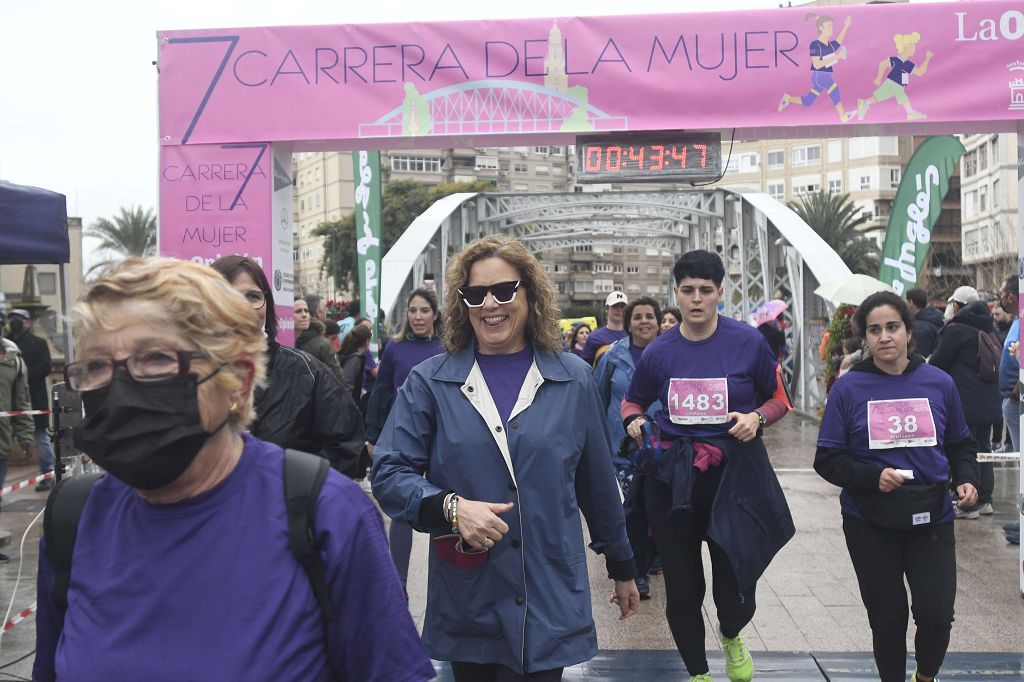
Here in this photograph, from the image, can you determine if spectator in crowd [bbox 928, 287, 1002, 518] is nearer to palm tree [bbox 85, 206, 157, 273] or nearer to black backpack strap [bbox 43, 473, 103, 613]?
black backpack strap [bbox 43, 473, 103, 613]

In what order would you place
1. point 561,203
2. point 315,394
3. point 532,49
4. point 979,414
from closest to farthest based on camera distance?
→ point 315,394, point 532,49, point 979,414, point 561,203

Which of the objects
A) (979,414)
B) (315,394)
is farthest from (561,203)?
(315,394)

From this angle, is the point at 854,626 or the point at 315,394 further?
the point at 854,626

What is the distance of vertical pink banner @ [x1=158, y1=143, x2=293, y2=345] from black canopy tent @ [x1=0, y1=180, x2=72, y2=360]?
1.03 metres

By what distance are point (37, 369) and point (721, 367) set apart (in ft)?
30.6

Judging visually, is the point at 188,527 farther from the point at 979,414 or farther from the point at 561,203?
the point at 561,203

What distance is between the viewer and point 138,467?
1.63 meters

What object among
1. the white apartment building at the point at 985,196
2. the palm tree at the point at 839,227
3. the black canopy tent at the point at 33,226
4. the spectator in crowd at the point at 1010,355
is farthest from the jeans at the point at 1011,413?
the white apartment building at the point at 985,196

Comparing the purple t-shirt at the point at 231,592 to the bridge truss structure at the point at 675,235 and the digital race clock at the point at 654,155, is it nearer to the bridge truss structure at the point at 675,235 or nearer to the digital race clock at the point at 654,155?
the digital race clock at the point at 654,155

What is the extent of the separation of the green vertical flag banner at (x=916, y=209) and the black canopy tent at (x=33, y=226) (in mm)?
9051

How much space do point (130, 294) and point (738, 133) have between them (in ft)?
17.5

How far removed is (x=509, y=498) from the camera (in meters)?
3.19

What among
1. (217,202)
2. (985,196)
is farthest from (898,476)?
(985,196)

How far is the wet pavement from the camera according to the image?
5.11m
